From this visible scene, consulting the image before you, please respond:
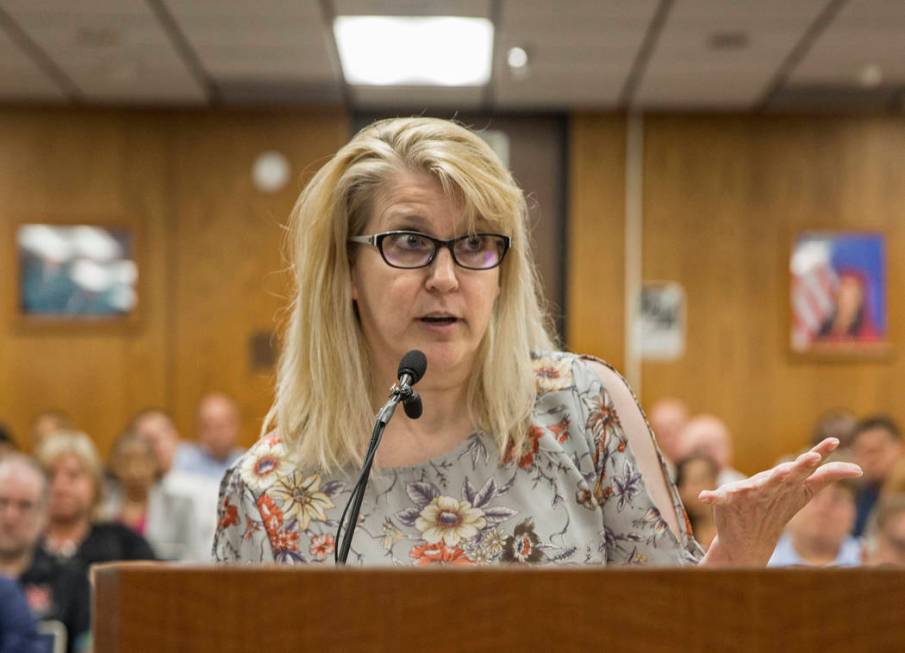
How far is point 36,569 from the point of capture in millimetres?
4445

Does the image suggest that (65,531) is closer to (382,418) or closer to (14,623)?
(14,623)

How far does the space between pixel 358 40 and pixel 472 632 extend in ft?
20.0

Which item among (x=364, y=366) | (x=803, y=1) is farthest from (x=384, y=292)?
(x=803, y=1)

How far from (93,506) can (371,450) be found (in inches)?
153

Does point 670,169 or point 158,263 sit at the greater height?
point 670,169

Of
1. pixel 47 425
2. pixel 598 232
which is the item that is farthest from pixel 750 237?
pixel 47 425

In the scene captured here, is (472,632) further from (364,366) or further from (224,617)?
(364,366)

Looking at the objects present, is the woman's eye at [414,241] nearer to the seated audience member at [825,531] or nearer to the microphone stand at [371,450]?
the microphone stand at [371,450]

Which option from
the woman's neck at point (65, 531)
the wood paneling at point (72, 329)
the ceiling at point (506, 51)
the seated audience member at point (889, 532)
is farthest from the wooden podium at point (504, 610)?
the wood paneling at point (72, 329)

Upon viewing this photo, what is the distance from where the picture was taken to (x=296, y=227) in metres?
2.13

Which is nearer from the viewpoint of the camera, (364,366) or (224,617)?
(224,617)

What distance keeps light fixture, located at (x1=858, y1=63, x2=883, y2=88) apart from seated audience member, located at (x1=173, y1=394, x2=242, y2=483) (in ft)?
14.3

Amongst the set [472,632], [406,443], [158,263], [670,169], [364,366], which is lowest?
[472,632]

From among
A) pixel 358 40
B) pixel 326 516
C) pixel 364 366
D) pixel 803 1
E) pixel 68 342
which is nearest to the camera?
pixel 326 516
